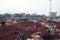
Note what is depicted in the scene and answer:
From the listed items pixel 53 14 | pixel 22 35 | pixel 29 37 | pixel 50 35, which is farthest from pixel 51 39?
pixel 53 14

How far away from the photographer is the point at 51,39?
11.9m

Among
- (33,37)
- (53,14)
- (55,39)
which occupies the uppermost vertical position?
(33,37)

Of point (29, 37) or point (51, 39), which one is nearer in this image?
point (29, 37)

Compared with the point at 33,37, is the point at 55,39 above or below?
below

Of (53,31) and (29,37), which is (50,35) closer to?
(53,31)

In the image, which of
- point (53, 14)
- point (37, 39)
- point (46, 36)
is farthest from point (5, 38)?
point (53, 14)

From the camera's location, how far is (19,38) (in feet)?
30.5

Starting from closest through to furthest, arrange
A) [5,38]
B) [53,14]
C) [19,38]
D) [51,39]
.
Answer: [19,38] < [5,38] < [51,39] < [53,14]

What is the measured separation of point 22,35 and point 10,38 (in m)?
1.57

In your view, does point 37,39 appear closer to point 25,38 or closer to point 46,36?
point 25,38

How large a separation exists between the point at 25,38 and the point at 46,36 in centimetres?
265

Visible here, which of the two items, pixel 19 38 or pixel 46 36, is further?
pixel 46 36

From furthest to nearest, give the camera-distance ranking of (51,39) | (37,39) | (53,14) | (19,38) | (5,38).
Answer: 1. (53,14)
2. (51,39)
3. (5,38)
4. (37,39)
5. (19,38)

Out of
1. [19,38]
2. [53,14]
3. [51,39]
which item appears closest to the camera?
[19,38]
